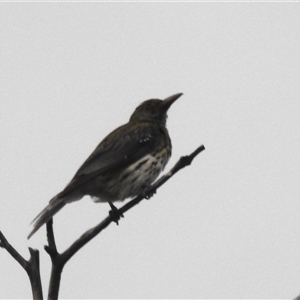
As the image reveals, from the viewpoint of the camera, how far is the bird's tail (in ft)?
16.2

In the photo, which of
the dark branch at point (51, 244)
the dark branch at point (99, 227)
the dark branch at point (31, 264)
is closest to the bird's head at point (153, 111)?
the dark branch at point (99, 227)

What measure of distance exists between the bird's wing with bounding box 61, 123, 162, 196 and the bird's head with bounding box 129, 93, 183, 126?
0.32m

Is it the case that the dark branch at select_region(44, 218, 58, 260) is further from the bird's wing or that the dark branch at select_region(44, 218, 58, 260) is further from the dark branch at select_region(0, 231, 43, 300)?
the bird's wing

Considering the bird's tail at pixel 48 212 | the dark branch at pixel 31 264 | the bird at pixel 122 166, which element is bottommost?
the dark branch at pixel 31 264

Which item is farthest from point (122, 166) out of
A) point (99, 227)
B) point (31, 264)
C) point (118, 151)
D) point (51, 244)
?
point (31, 264)

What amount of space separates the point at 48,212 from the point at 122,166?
4.49 ft

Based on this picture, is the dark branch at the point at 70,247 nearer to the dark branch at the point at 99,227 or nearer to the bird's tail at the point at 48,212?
the dark branch at the point at 99,227

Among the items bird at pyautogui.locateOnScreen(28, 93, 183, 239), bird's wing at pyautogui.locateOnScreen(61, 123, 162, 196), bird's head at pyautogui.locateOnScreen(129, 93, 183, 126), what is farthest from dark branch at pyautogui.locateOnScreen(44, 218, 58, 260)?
bird's head at pyautogui.locateOnScreen(129, 93, 183, 126)

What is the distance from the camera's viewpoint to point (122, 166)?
6.46 metres

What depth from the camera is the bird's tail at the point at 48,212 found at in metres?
4.94

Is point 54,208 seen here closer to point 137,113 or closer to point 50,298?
point 50,298

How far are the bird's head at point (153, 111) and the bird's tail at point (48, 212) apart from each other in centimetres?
237

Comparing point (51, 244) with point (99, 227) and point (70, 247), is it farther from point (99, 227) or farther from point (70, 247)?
point (99, 227)

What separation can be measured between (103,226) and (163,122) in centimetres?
354
